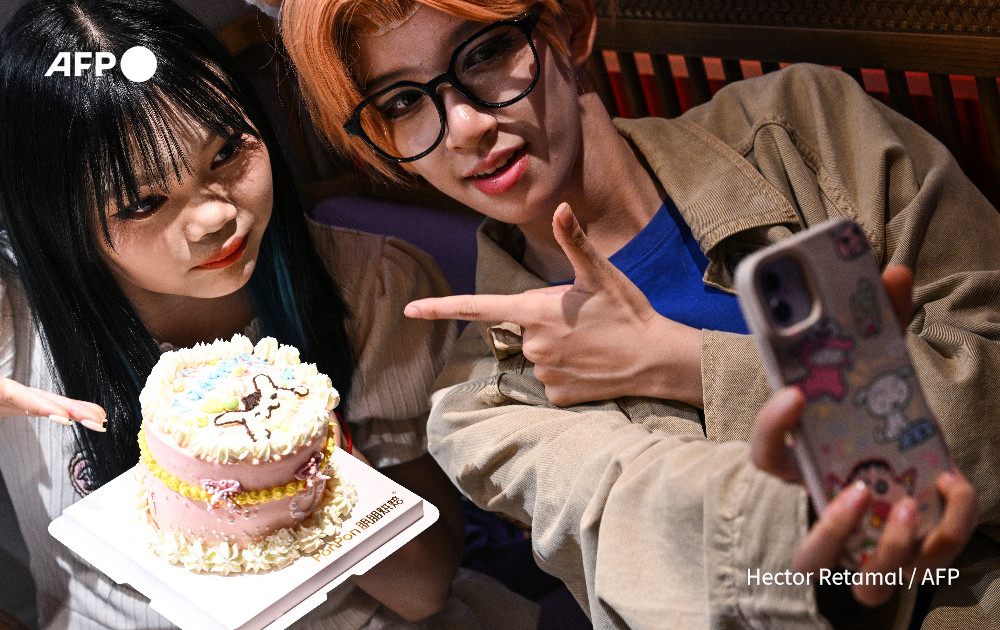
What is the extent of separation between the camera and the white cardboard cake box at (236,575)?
95 centimetres

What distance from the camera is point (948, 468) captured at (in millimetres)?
646

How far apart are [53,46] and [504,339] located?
55 centimetres

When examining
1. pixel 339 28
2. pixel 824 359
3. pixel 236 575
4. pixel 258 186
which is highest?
pixel 339 28

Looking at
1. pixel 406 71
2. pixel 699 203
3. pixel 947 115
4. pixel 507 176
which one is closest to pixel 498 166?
pixel 507 176

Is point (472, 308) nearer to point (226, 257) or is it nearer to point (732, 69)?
point (226, 257)

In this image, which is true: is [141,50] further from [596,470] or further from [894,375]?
[894,375]

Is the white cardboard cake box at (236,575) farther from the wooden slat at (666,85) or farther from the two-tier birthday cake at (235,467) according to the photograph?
the wooden slat at (666,85)

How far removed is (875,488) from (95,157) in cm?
76

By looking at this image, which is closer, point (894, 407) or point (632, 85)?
point (894, 407)

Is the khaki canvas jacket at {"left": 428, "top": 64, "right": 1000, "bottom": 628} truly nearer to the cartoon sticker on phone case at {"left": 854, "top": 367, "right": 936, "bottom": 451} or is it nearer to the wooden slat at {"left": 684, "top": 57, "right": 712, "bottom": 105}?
the cartoon sticker on phone case at {"left": 854, "top": 367, "right": 936, "bottom": 451}

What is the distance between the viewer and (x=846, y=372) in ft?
2.04

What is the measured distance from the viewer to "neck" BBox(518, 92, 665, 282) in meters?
1.16

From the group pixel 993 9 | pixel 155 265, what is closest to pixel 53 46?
pixel 155 265

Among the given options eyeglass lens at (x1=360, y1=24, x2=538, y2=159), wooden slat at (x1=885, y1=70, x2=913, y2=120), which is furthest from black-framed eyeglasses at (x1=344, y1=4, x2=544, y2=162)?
wooden slat at (x1=885, y1=70, x2=913, y2=120)
